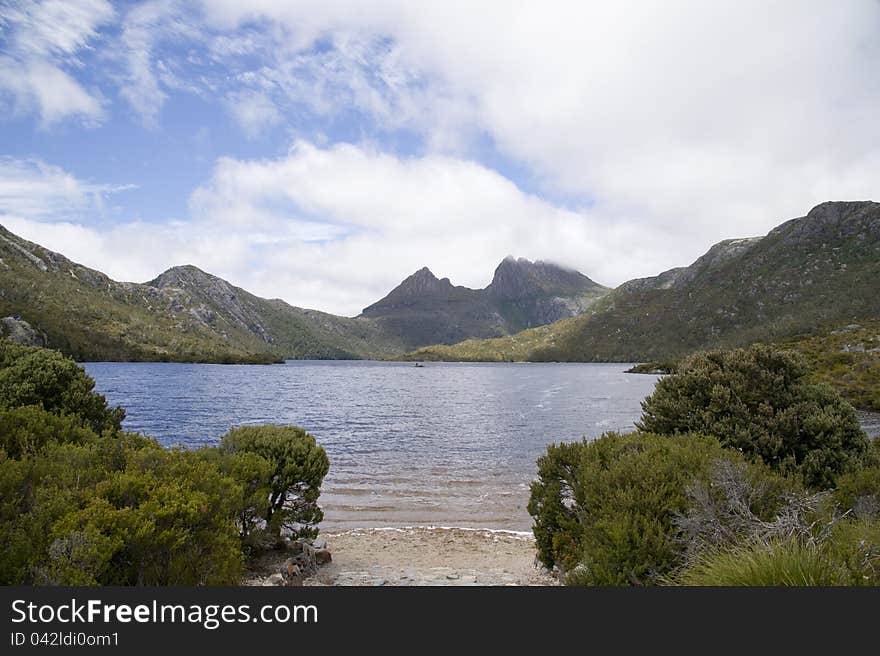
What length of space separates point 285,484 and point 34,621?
23.2 ft

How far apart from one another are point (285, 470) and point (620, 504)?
7.42 metres

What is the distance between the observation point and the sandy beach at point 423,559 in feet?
33.9

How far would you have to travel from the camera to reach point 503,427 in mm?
47688

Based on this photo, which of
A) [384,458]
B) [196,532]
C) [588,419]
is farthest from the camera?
[588,419]

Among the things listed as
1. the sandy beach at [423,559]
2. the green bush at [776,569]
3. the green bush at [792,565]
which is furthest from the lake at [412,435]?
the green bush at [776,569]

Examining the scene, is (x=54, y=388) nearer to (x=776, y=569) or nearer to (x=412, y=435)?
(x=776, y=569)

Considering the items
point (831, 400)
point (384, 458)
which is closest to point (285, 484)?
point (831, 400)

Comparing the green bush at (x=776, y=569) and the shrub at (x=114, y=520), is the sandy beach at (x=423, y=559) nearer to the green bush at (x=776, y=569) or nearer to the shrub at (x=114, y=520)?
the shrub at (x=114, y=520)

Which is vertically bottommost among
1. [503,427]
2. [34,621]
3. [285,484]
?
[503,427]

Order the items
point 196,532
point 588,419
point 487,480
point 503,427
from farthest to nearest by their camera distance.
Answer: point 588,419 → point 503,427 → point 487,480 → point 196,532

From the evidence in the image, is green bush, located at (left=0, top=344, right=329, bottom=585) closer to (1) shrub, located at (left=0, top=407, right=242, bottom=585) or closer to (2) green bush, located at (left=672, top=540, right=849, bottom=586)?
(1) shrub, located at (left=0, top=407, right=242, bottom=585)

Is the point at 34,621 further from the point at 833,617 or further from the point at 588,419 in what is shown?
the point at 588,419

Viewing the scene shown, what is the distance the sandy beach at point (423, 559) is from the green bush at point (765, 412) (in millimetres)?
5634

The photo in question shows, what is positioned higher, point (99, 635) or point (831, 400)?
point (831, 400)
